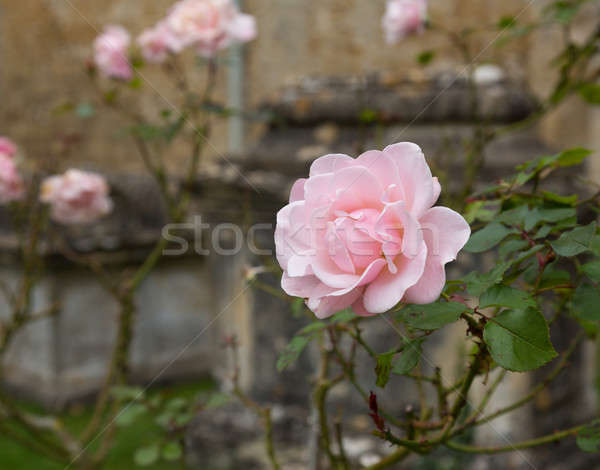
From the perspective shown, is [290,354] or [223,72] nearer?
[290,354]

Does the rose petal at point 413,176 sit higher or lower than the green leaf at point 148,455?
higher

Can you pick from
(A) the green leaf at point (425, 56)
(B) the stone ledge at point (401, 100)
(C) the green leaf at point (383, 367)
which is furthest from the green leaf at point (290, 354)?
(B) the stone ledge at point (401, 100)

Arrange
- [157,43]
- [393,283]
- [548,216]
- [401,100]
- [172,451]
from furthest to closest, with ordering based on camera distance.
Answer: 1. [401,100]
2. [157,43]
3. [172,451]
4. [548,216]
5. [393,283]

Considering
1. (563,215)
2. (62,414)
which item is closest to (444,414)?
(563,215)

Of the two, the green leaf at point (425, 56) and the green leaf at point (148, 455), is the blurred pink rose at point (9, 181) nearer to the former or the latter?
the green leaf at point (148, 455)

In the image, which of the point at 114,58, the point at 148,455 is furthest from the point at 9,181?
the point at 148,455

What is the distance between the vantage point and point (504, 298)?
0.52m

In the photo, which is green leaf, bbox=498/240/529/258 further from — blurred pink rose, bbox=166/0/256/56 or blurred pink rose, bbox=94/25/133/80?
blurred pink rose, bbox=94/25/133/80

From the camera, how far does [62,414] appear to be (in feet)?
8.98

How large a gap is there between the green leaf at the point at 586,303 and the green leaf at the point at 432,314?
4.4 inches

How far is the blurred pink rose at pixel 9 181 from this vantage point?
1508 mm

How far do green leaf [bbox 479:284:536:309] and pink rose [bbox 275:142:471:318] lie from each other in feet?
0.21

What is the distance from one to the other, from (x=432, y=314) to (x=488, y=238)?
0.16 m

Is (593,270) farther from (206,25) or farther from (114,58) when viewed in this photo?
(114,58)
